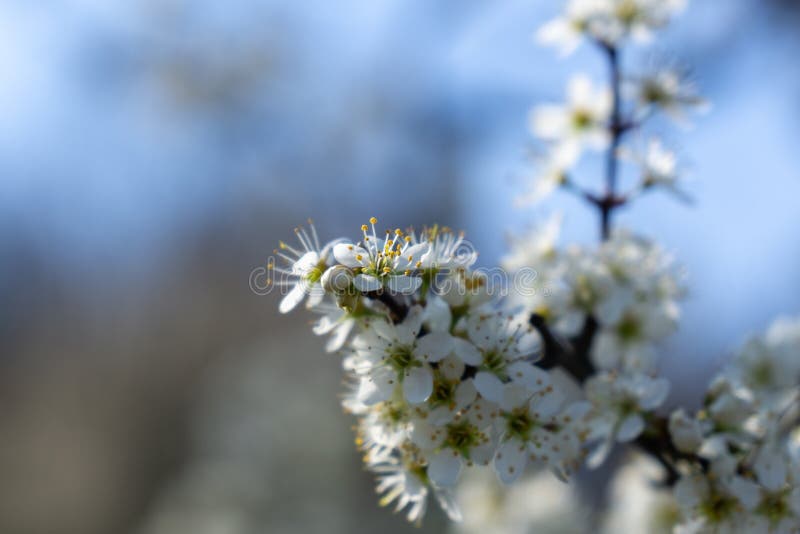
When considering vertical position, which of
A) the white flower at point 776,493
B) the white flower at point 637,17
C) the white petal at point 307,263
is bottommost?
the white flower at point 776,493

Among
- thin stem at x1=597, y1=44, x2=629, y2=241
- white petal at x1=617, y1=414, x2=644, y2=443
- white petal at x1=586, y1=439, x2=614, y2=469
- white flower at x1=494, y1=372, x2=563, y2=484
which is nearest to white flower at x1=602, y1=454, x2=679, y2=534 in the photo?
white petal at x1=586, y1=439, x2=614, y2=469

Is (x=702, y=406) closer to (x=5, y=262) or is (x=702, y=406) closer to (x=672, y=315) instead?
(x=672, y=315)

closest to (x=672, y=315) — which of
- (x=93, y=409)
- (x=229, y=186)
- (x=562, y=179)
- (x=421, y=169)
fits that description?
(x=562, y=179)

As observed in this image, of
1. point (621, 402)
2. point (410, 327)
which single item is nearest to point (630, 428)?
point (621, 402)

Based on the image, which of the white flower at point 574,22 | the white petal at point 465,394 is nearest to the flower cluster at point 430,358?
the white petal at point 465,394

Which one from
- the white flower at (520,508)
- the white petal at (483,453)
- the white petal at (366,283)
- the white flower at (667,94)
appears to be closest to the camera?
the white petal at (366,283)

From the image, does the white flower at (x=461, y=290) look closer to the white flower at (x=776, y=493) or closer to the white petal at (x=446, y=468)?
the white petal at (x=446, y=468)

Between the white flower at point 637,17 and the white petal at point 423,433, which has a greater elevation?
the white flower at point 637,17
